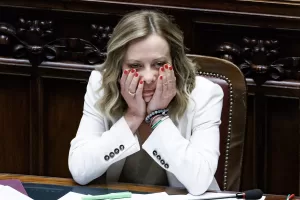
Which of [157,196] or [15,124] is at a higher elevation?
[157,196]

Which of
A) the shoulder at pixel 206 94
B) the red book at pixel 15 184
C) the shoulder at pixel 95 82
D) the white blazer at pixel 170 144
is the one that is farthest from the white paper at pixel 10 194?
the shoulder at pixel 206 94

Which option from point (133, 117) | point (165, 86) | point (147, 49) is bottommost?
point (133, 117)

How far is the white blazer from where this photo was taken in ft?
7.16

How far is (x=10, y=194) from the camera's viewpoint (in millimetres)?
1993

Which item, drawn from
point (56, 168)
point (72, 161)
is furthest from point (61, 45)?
point (72, 161)

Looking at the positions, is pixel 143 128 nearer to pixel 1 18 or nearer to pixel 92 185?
pixel 92 185

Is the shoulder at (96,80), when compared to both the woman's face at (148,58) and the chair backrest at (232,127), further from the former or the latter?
the chair backrest at (232,127)

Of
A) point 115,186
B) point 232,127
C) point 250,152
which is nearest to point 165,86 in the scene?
point 232,127

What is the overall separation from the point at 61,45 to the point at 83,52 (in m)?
0.11

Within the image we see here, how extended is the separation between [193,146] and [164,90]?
7.5 inches

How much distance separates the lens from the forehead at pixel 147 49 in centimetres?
227

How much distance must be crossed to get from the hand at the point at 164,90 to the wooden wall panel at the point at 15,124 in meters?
1.13

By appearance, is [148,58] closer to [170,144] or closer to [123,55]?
[123,55]

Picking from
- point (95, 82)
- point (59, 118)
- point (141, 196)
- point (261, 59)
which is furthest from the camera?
point (59, 118)
